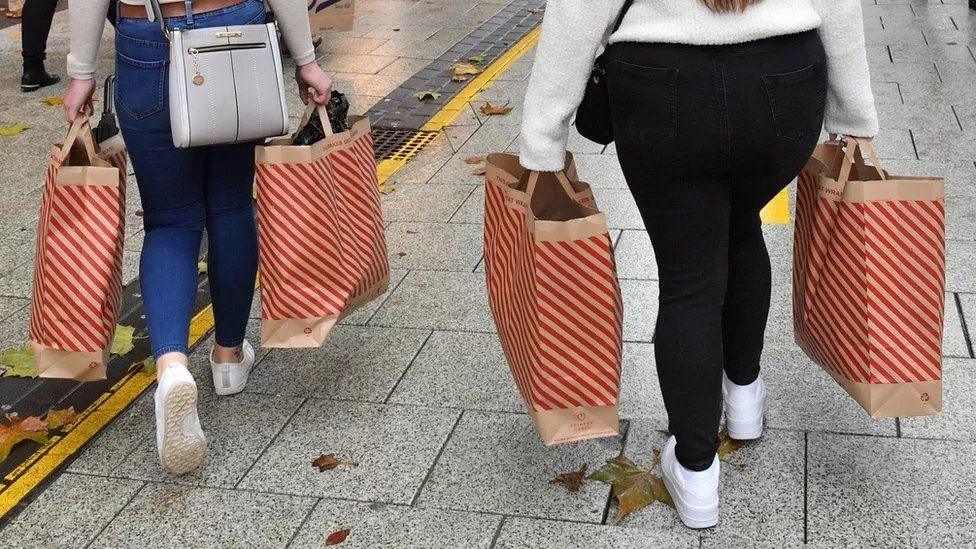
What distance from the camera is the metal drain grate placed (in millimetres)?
6242

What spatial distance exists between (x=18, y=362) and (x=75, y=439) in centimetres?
61

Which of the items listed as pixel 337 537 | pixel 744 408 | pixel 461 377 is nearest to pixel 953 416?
pixel 744 408

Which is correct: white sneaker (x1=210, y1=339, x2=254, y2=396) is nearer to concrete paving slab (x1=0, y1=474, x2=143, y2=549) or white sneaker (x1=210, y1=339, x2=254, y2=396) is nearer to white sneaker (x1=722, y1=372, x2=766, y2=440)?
concrete paving slab (x1=0, y1=474, x2=143, y2=549)

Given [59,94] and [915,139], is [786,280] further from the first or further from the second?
[59,94]

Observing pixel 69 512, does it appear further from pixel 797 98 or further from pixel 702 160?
pixel 797 98

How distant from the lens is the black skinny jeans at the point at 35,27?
7.23m

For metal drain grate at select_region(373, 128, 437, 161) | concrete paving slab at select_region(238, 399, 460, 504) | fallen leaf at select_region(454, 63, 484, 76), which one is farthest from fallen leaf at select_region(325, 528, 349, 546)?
fallen leaf at select_region(454, 63, 484, 76)

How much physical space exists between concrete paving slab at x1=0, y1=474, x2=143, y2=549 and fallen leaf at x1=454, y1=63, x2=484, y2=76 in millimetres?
5068

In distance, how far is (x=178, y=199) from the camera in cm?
329

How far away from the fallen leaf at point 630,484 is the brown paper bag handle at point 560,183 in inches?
33.2

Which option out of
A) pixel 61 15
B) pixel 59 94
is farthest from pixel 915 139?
pixel 61 15

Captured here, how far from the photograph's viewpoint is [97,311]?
126 inches

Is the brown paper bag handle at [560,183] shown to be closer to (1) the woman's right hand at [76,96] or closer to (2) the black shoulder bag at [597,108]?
(2) the black shoulder bag at [597,108]

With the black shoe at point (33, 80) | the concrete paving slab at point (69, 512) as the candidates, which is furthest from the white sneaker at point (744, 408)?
the black shoe at point (33, 80)
